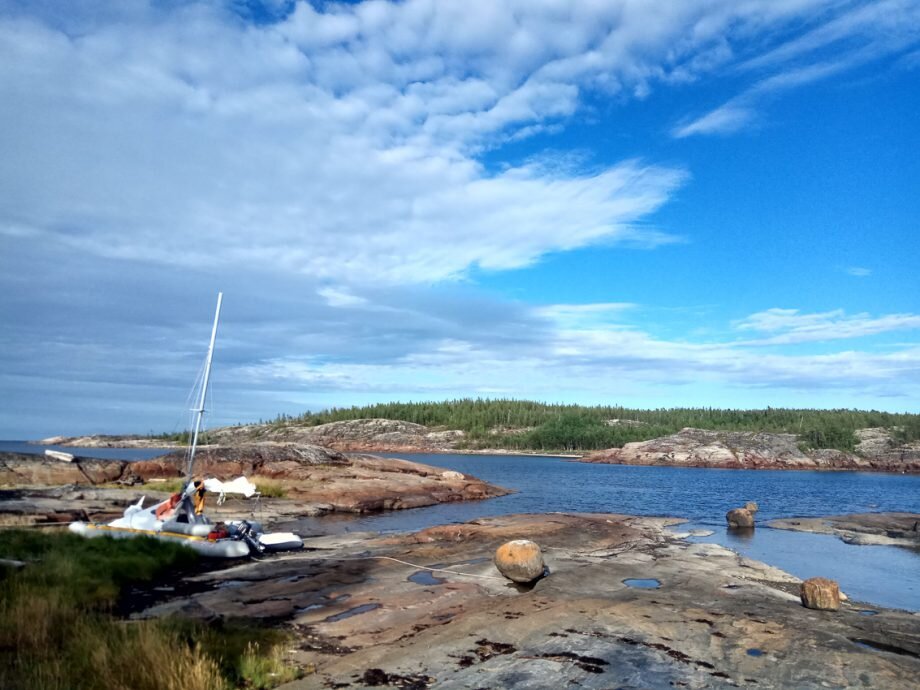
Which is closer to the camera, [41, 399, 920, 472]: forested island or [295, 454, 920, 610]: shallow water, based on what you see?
[295, 454, 920, 610]: shallow water

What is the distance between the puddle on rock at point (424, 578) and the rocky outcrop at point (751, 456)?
12139 cm

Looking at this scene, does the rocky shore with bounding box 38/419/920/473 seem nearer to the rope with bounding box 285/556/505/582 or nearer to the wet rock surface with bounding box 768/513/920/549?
the wet rock surface with bounding box 768/513/920/549

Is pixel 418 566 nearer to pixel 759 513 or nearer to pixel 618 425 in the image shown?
pixel 759 513

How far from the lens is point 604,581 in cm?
2058

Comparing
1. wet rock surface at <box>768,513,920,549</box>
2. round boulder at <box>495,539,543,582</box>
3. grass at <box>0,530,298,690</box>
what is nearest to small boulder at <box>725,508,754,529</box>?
wet rock surface at <box>768,513,920,549</box>

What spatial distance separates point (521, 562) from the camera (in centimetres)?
1989

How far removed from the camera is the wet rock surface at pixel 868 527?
35094 mm

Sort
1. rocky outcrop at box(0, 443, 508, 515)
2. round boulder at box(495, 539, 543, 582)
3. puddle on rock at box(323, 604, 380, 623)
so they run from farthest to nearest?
1. rocky outcrop at box(0, 443, 508, 515)
2. round boulder at box(495, 539, 543, 582)
3. puddle on rock at box(323, 604, 380, 623)

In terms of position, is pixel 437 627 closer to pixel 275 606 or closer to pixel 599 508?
pixel 275 606

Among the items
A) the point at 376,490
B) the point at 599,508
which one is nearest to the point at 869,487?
the point at 599,508

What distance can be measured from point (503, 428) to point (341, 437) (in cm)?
4597

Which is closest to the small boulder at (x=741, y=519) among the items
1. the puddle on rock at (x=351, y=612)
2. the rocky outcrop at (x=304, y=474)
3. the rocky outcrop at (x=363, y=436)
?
the rocky outcrop at (x=304, y=474)

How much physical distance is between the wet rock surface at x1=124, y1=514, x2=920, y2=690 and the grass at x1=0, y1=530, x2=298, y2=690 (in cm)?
106

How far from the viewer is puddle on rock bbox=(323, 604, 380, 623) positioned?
15844mm
